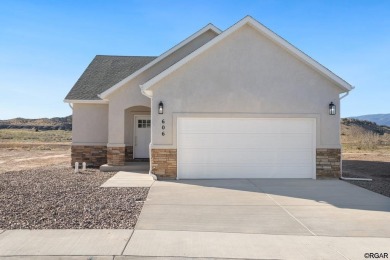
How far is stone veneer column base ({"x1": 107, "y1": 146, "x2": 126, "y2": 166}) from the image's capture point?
50.1 feet

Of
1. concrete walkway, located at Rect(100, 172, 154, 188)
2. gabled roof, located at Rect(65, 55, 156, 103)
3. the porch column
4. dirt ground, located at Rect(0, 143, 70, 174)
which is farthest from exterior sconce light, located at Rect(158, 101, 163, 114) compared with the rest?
dirt ground, located at Rect(0, 143, 70, 174)

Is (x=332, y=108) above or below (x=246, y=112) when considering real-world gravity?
above

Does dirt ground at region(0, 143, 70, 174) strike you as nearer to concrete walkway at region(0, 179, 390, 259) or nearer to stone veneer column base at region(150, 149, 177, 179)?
stone veneer column base at region(150, 149, 177, 179)

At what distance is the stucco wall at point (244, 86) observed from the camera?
A: 12.7m

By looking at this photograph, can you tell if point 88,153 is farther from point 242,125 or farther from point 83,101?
point 242,125

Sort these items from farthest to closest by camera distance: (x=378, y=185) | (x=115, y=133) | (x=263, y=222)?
(x=115, y=133), (x=378, y=185), (x=263, y=222)

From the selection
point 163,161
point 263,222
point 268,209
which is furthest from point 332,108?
point 263,222

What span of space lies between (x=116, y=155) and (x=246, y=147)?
19.2ft

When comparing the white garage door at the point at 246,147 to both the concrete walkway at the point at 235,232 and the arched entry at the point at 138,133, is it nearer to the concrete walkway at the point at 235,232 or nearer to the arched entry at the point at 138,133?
the concrete walkway at the point at 235,232

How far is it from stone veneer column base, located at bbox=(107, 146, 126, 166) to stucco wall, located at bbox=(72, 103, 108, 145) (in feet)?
5.72

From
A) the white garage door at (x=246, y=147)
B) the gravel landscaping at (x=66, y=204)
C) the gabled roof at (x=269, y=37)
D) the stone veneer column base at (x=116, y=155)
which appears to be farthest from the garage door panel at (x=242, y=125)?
the stone veneer column base at (x=116, y=155)

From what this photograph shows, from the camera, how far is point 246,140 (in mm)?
12883

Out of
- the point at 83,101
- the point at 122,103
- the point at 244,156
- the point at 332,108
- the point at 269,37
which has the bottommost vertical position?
the point at 244,156

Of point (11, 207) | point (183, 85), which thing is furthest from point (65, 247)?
point (183, 85)
